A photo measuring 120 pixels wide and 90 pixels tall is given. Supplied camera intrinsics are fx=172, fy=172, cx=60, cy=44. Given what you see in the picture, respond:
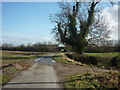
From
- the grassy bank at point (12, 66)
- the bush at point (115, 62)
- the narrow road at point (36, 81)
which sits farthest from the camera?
the bush at point (115, 62)

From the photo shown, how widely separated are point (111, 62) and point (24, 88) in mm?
16495

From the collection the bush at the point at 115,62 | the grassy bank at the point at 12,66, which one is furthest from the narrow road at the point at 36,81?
the bush at the point at 115,62

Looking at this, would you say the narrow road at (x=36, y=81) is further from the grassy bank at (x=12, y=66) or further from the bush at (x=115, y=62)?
the bush at (x=115, y=62)

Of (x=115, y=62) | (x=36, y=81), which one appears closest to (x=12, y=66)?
(x=36, y=81)

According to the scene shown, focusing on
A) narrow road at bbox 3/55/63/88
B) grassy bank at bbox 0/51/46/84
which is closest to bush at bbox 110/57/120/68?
grassy bank at bbox 0/51/46/84

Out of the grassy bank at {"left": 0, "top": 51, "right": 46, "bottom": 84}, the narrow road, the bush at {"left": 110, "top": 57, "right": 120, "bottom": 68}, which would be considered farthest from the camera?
the bush at {"left": 110, "top": 57, "right": 120, "bottom": 68}

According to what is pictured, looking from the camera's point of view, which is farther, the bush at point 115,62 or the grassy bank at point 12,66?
the bush at point 115,62

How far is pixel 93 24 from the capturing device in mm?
33281

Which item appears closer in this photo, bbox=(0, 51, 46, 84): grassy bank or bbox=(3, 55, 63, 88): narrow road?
bbox=(3, 55, 63, 88): narrow road

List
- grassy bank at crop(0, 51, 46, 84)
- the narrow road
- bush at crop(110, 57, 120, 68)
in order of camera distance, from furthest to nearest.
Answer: bush at crop(110, 57, 120, 68)
grassy bank at crop(0, 51, 46, 84)
the narrow road

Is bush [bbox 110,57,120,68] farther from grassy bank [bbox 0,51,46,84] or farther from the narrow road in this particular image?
the narrow road

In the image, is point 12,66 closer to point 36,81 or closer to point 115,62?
point 36,81

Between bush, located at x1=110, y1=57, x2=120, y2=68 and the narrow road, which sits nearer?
the narrow road

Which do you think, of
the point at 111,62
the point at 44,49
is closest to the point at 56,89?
the point at 111,62
